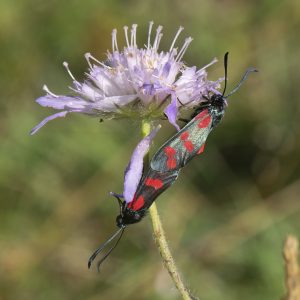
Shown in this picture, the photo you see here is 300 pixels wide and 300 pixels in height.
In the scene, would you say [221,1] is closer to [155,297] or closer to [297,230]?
[297,230]

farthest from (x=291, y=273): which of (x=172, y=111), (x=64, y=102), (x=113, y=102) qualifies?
(x=64, y=102)

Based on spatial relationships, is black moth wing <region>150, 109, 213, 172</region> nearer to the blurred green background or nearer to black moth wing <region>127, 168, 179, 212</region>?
black moth wing <region>127, 168, 179, 212</region>

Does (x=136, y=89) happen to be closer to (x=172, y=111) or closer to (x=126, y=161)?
(x=172, y=111)

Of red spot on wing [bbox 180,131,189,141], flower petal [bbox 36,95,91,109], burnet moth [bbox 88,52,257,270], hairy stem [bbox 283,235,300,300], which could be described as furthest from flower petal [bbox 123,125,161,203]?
hairy stem [bbox 283,235,300,300]

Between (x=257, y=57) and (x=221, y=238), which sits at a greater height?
(x=257, y=57)

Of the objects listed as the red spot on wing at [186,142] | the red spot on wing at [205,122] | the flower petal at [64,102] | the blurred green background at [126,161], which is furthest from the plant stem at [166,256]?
the blurred green background at [126,161]

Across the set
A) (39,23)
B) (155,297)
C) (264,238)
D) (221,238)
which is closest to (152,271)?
(155,297)

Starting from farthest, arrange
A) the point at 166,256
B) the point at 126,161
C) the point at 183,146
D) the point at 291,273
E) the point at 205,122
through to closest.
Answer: the point at 126,161, the point at 205,122, the point at 183,146, the point at 166,256, the point at 291,273

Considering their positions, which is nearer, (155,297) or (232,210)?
(155,297)
